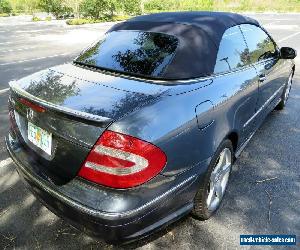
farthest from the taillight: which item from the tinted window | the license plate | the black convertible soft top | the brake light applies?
the tinted window

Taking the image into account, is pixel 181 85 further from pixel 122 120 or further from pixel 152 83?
pixel 122 120

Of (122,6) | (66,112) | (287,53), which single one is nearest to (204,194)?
(66,112)

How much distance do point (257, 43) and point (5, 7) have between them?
181 feet

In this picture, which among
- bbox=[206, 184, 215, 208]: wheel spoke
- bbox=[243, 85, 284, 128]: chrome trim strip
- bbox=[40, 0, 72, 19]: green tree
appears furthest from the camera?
bbox=[40, 0, 72, 19]: green tree

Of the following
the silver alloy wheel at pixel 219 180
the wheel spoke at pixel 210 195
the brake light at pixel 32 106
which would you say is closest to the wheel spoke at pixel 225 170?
the silver alloy wheel at pixel 219 180

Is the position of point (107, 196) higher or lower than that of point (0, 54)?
higher

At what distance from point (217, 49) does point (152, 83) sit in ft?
2.63

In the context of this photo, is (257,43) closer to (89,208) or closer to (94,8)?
(89,208)

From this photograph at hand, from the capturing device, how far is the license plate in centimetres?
231

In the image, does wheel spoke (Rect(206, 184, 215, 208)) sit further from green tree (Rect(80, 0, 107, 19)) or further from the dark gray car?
green tree (Rect(80, 0, 107, 19))

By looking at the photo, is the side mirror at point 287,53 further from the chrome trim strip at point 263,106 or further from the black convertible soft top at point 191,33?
the black convertible soft top at point 191,33

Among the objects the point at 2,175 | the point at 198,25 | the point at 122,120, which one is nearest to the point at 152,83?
the point at 122,120

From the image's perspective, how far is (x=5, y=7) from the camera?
51031 millimetres

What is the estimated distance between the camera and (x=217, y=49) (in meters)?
3.01
